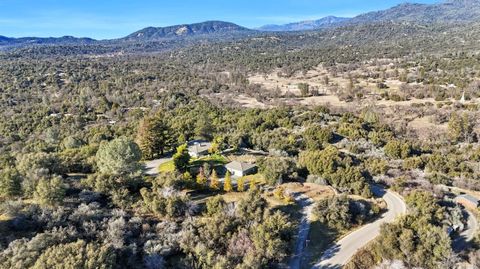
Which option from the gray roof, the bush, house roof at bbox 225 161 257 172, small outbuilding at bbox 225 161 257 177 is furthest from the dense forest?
the gray roof

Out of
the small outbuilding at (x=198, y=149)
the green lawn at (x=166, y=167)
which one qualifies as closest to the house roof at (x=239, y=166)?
the green lawn at (x=166, y=167)

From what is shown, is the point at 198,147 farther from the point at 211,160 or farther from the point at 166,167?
the point at 166,167

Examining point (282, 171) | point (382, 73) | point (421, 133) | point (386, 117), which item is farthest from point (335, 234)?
point (382, 73)

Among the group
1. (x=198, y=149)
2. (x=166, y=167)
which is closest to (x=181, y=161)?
(x=166, y=167)

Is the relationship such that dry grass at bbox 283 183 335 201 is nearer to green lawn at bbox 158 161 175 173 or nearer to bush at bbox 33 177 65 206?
green lawn at bbox 158 161 175 173

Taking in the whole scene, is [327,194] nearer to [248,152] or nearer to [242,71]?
[248,152]
